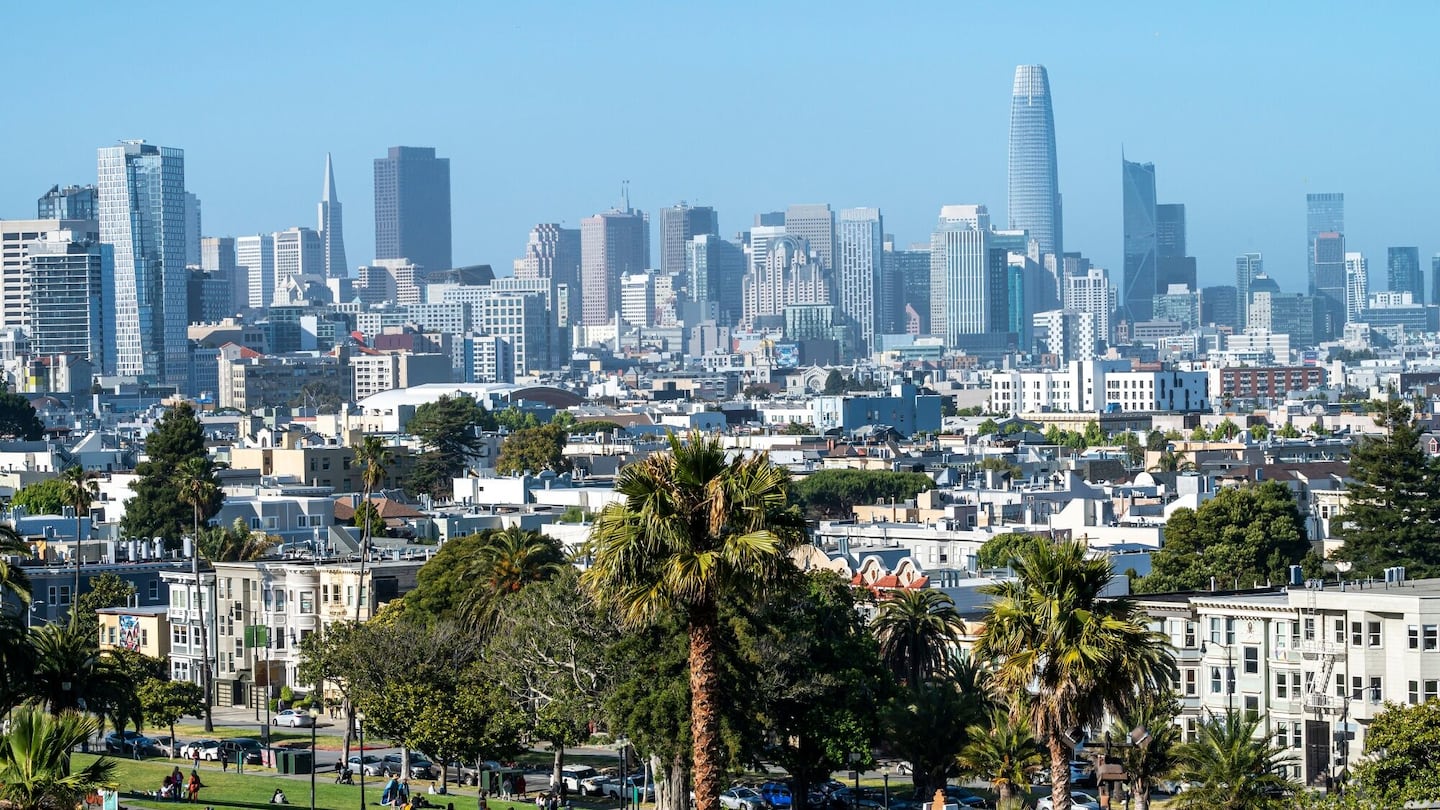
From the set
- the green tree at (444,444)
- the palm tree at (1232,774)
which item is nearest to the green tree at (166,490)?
the green tree at (444,444)

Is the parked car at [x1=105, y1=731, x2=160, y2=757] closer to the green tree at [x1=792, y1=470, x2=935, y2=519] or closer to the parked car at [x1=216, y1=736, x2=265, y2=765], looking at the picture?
the parked car at [x1=216, y1=736, x2=265, y2=765]

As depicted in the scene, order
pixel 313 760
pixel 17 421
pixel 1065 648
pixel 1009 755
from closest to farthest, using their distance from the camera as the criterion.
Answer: pixel 1065 648
pixel 1009 755
pixel 313 760
pixel 17 421

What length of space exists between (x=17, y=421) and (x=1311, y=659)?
149 meters

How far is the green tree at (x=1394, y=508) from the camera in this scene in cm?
8488

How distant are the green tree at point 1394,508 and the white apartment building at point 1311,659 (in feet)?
80.2

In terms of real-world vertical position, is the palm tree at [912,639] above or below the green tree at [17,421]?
below

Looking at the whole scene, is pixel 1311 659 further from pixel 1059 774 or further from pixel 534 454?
pixel 534 454

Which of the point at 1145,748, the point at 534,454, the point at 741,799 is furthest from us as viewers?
the point at 534,454

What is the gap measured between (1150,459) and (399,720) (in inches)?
4386

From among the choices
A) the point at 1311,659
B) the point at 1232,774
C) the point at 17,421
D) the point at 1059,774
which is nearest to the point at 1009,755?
the point at 1232,774

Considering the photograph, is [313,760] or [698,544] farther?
[313,760]

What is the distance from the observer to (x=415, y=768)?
2442 inches

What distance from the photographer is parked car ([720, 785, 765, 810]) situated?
54688 mm

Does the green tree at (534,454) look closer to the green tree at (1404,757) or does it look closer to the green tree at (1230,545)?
the green tree at (1230,545)
